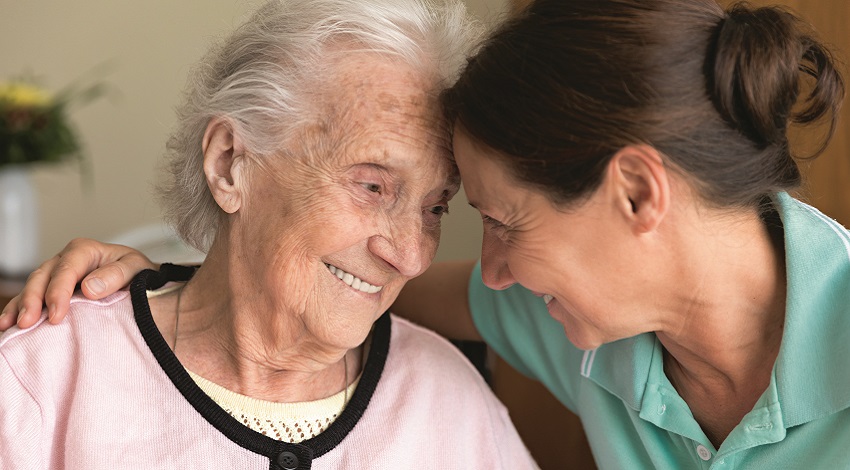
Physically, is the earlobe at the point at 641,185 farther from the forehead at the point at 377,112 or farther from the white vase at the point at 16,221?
the white vase at the point at 16,221

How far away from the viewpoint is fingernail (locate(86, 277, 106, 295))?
4.88 ft

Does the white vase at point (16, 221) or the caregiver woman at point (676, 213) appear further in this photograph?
the white vase at point (16, 221)

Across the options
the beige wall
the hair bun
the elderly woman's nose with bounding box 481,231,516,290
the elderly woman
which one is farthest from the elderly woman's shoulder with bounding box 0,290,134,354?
the beige wall

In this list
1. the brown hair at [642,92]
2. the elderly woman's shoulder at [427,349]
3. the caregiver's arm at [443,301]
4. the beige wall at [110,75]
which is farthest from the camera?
the beige wall at [110,75]

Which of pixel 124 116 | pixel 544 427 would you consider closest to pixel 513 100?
pixel 544 427

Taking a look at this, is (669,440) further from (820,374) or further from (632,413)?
(820,374)

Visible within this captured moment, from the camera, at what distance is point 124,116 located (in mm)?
3936

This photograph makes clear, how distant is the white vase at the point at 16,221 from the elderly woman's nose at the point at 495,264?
206cm

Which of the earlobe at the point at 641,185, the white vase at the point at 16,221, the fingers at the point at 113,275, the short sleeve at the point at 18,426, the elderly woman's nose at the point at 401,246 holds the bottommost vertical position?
the white vase at the point at 16,221

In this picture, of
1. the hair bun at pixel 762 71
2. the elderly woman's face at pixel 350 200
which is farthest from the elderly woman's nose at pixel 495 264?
the hair bun at pixel 762 71

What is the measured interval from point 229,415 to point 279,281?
0.24 m

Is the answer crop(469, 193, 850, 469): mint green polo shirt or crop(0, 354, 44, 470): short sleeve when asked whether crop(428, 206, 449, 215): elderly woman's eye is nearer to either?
crop(469, 193, 850, 469): mint green polo shirt

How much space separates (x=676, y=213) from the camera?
129 centimetres

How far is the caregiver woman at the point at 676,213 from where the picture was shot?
123 centimetres
